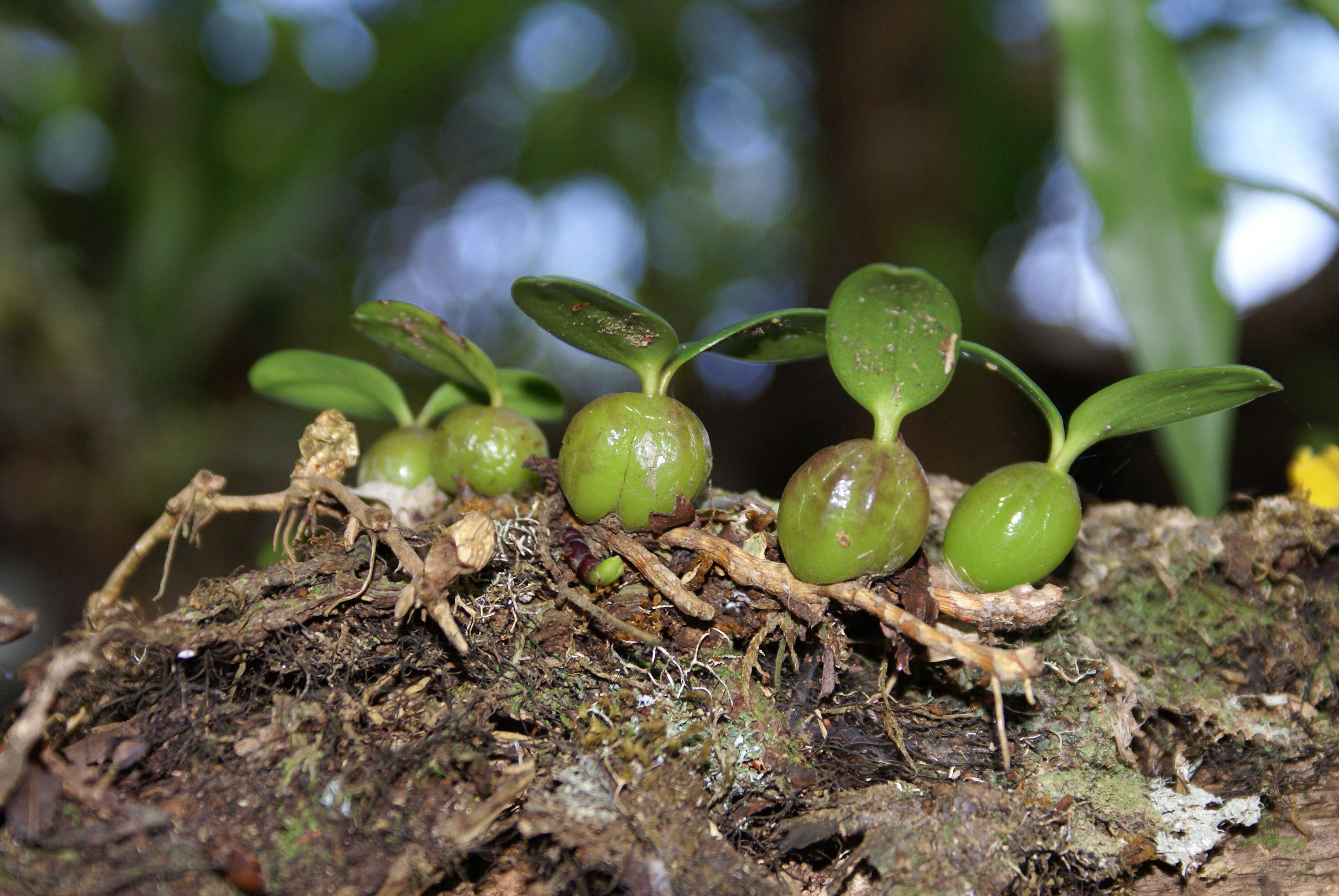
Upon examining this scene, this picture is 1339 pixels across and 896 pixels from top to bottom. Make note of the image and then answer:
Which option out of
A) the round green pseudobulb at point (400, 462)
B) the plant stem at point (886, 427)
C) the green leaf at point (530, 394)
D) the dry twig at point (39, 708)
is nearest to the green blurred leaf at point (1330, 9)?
the plant stem at point (886, 427)

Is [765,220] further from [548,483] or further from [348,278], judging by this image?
[548,483]

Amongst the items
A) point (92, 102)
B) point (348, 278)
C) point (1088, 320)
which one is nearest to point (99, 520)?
point (92, 102)

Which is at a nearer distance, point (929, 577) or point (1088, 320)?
point (929, 577)

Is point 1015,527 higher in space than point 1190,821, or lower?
higher

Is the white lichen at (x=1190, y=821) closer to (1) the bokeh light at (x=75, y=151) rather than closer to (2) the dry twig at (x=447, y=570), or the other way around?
(2) the dry twig at (x=447, y=570)

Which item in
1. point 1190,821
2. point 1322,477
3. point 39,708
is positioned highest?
point 39,708

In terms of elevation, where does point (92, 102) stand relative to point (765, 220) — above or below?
above

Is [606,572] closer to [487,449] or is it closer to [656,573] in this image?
[656,573]

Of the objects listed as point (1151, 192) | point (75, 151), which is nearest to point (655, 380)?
point (1151, 192)
